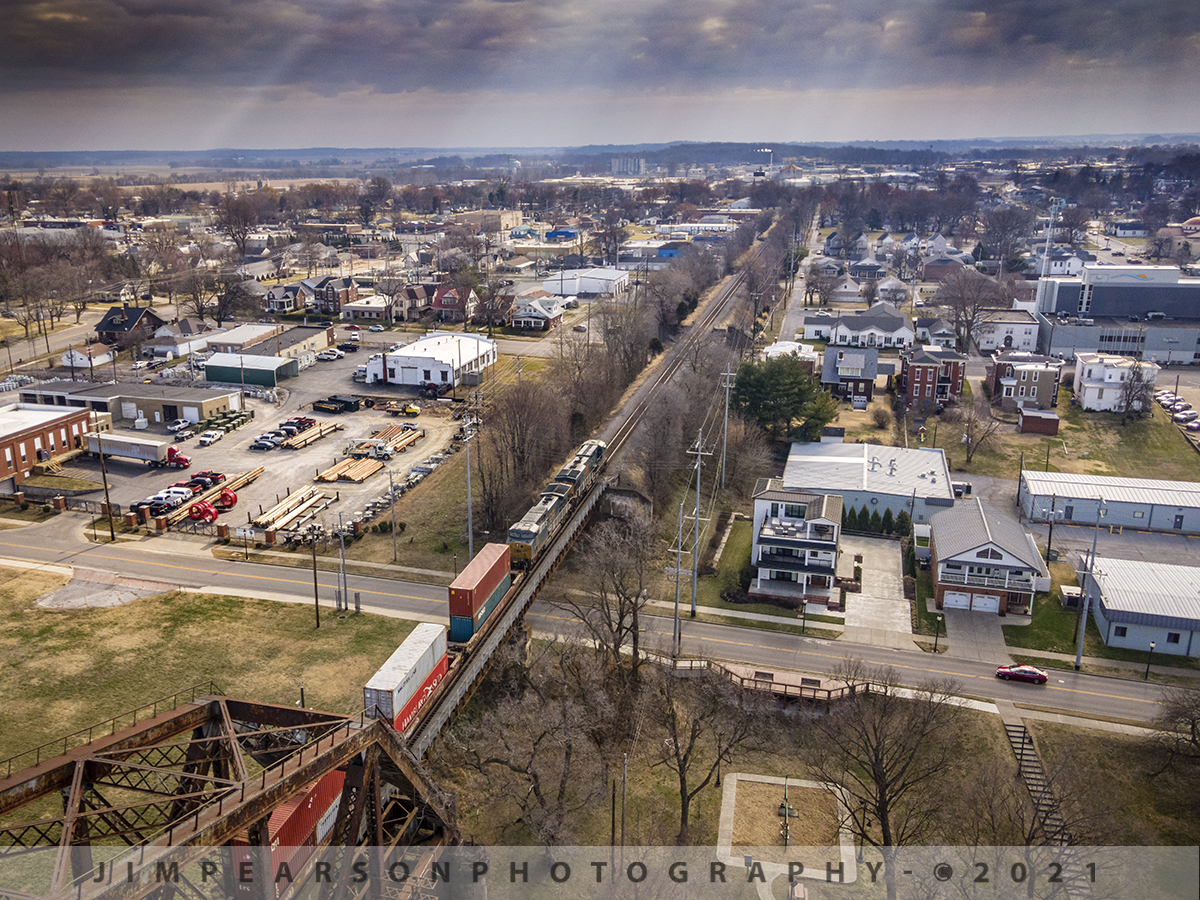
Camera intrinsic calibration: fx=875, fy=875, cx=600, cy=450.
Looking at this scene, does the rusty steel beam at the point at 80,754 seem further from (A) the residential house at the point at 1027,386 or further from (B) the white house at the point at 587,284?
(B) the white house at the point at 587,284

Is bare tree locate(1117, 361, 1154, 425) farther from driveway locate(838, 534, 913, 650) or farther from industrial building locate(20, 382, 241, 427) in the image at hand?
industrial building locate(20, 382, 241, 427)

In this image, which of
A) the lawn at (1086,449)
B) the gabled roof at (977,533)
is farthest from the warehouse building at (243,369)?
the gabled roof at (977,533)

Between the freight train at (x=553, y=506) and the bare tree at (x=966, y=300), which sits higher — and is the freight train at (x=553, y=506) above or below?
below

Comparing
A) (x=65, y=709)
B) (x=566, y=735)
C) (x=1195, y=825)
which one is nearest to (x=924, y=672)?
(x=1195, y=825)

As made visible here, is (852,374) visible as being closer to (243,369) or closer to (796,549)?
(796,549)

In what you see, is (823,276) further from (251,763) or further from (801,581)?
(251,763)

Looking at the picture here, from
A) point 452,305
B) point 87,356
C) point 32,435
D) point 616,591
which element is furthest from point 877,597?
point 87,356
